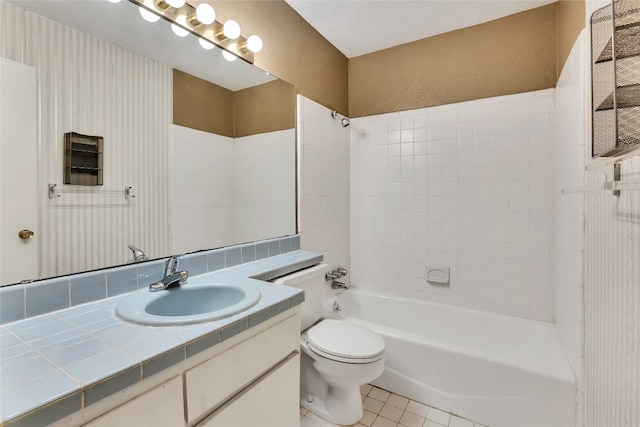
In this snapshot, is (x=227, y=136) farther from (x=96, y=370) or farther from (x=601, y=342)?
(x=601, y=342)

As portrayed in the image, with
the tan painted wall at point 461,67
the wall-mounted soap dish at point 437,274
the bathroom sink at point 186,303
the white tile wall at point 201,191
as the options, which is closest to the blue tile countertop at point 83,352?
the bathroom sink at point 186,303

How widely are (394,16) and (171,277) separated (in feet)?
6.92

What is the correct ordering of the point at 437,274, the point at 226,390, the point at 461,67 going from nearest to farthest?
1. the point at 226,390
2. the point at 461,67
3. the point at 437,274

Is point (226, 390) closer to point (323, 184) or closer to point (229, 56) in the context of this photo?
point (229, 56)

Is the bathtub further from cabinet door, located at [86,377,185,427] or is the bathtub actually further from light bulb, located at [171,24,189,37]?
light bulb, located at [171,24,189,37]

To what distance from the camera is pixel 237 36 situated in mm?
1546

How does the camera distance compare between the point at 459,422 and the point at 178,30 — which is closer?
the point at 178,30

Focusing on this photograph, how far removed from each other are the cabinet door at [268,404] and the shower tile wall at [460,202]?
5.03 ft

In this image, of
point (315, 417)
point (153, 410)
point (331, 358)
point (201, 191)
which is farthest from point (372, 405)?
point (201, 191)

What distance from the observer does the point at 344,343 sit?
5.04 ft

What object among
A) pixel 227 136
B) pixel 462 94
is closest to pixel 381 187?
pixel 462 94

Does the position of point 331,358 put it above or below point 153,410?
below

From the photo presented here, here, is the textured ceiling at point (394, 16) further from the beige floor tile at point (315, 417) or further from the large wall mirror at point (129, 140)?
the beige floor tile at point (315, 417)

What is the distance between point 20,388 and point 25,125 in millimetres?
756
